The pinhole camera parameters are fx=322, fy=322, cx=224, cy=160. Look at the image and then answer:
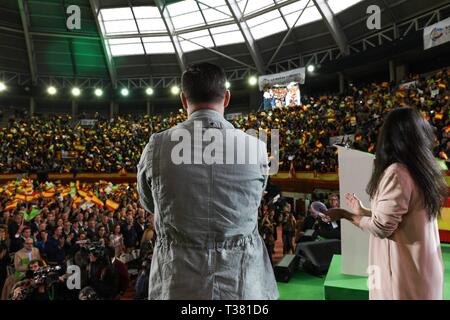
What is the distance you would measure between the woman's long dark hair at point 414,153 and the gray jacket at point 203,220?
0.81m

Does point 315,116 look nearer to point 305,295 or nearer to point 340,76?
point 340,76

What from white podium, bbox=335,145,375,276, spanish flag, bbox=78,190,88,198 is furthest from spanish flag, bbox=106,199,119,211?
white podium, bbox=335,145,375,276

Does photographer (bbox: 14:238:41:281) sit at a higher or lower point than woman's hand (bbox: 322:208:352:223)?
lower

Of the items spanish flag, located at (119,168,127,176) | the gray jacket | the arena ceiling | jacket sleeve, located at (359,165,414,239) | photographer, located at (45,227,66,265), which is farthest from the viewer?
spanish flag, located at (119,168,127,176)

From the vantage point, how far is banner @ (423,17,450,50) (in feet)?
42.6

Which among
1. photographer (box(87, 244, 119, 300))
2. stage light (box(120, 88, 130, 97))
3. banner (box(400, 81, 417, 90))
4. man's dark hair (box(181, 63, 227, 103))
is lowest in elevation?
photographer (box(87, 244, 119, 300))

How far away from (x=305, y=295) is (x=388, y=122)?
424 centimetres

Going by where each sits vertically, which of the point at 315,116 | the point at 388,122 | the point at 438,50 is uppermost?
the point at 438,50

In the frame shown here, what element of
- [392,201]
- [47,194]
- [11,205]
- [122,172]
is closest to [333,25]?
[122,172]

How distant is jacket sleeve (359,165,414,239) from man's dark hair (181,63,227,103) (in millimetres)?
951

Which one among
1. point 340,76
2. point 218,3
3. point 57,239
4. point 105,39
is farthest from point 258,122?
point 57,239

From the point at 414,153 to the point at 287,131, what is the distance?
1540 cm

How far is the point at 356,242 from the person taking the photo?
404 cm

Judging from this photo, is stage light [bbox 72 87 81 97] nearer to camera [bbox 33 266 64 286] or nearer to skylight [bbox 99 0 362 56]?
skylight [bbox 99 0 362 56]
